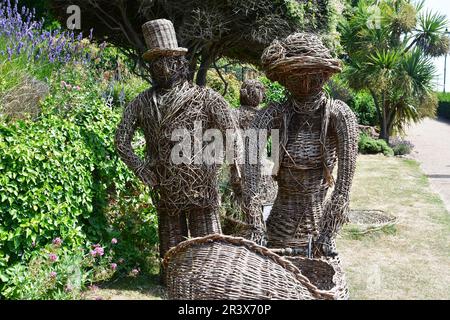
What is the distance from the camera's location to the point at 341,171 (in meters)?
3.28

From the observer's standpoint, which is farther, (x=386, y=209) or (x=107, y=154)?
(x=386, y=209)

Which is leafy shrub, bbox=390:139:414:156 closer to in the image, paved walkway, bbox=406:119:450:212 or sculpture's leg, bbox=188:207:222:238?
paved walkway, bbox=406:119:450:212

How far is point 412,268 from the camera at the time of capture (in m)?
5.04

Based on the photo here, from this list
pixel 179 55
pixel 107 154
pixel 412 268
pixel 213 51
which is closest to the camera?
pixel 179 55

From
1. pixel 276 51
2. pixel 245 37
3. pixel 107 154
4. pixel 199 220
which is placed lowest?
pixel 199 220

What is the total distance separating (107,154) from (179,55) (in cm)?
125

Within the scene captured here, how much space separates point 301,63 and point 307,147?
58 centimetres

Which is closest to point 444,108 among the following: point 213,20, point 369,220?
point 213,20

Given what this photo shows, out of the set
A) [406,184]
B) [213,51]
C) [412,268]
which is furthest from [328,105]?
[406,184]

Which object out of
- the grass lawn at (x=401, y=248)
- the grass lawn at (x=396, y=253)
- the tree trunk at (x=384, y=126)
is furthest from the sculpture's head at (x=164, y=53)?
the tree trunk at (x=384, y=126)

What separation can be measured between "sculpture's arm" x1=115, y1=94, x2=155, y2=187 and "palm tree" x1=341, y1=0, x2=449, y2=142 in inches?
464

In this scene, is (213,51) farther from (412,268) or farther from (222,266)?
(222,266)
